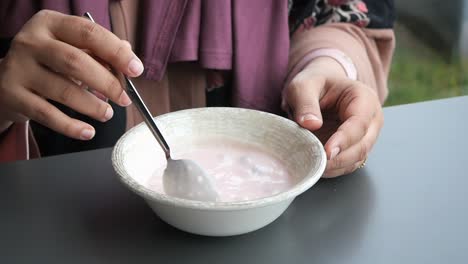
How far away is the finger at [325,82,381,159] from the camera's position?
0.66 m

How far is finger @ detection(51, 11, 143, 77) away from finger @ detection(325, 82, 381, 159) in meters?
0.25

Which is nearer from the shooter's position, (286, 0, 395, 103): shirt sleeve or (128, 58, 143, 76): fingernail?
(128, 58, 143, 76): fingernail

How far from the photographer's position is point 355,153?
68cm

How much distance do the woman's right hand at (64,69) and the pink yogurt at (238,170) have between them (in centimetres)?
12

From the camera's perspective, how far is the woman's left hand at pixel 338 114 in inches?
26.3

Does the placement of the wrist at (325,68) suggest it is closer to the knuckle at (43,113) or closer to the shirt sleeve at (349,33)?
the shirt sleeve at (349,33)

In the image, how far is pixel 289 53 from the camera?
1.08m

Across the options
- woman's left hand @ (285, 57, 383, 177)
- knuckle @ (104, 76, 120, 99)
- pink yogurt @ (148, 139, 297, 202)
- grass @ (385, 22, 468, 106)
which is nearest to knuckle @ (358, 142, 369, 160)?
woman's left hand @ (285, 57, 383, 177)

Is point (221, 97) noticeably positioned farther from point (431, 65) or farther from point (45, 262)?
point (431, 65)

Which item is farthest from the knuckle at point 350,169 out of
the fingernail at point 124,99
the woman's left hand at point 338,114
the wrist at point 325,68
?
the fingernail at point 124,99

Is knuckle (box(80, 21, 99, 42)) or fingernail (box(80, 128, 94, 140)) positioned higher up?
knuckle (box(80, 21, 99, 42))

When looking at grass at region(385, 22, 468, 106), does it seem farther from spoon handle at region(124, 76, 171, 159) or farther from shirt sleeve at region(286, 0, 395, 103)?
spoon handle at region(124, 76, 171, 159)

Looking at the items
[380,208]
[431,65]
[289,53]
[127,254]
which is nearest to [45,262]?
[127,254]

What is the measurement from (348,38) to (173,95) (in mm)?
364
